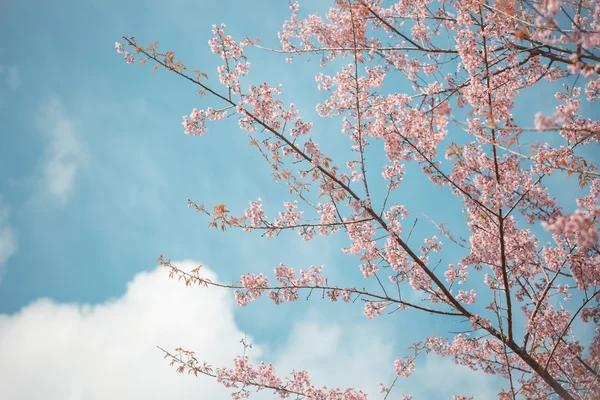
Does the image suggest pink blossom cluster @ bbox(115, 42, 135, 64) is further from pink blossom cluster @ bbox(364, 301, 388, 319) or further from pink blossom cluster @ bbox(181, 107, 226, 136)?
pink blossom cluster @ bbox(364, 301, 388, 319)

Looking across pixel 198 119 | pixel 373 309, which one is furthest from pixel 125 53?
pixel 373 309

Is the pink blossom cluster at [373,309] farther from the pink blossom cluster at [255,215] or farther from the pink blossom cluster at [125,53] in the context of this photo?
the pink blossom cluster at [125,53]

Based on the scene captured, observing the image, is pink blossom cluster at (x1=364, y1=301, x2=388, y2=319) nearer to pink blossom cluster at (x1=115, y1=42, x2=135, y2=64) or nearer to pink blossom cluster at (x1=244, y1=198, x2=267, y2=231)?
pink blossom cluster at (x1=244, y1=198, x2=267, y2=231)

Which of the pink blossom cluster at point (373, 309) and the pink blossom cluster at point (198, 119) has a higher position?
the pink blossom cluster at point (198, 119)

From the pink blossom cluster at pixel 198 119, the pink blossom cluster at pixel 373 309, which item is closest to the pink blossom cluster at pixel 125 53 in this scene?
the pink blossom cluster at pixel 198 119

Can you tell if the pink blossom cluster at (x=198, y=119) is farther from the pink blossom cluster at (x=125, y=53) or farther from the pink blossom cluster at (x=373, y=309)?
the pink blossom cluster at (x=373, y=309)

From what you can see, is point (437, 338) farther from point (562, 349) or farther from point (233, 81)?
point (233, 81)

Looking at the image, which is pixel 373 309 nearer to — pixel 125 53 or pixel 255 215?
pixel 255 215

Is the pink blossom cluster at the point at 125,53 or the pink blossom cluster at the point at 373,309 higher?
the pink blossom cluster at the point at 125,53

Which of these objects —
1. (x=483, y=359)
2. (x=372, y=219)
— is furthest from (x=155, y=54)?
(x=483, y=359)

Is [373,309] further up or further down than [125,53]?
further down

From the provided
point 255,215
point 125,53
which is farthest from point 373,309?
point 125,53

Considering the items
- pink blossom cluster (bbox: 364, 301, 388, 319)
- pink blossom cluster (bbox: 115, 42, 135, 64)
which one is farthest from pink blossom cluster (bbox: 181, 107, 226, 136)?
pink blossom cluster (bbox: 364, 301, 388, 319)

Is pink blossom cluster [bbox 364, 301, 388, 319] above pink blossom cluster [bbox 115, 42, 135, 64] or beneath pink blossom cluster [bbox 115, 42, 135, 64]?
beneath
